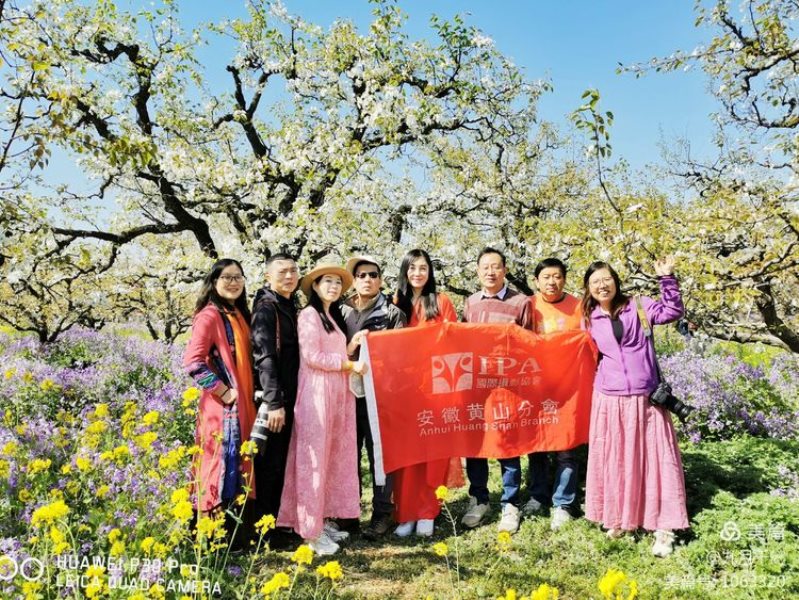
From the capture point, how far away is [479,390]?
16.9 ft

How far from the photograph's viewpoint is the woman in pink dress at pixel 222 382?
4230 mm

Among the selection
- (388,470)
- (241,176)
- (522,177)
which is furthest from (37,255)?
(522,177)

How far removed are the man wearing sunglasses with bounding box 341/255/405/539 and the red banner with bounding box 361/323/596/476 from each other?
20 centimetres

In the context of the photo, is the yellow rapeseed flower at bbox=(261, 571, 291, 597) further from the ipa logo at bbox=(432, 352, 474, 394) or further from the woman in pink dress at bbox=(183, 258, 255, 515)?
the ipa logo at bbox=(432, 352, 474, 394)

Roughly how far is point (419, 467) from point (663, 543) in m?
2.08

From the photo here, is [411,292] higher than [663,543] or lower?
higher

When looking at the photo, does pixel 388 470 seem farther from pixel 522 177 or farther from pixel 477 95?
pixel 522 177

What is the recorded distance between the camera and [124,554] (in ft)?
9.73

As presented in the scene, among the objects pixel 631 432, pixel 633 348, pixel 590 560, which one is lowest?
pixel 590 560

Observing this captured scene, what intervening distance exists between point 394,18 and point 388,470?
765cm

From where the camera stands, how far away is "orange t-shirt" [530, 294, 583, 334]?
523 cm

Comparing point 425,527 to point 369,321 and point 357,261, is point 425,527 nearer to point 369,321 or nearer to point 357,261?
point 369,321

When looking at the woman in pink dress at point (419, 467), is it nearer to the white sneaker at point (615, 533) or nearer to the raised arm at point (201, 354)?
the white sneaker at point (615, 533)

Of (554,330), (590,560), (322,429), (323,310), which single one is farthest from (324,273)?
(590,560)
